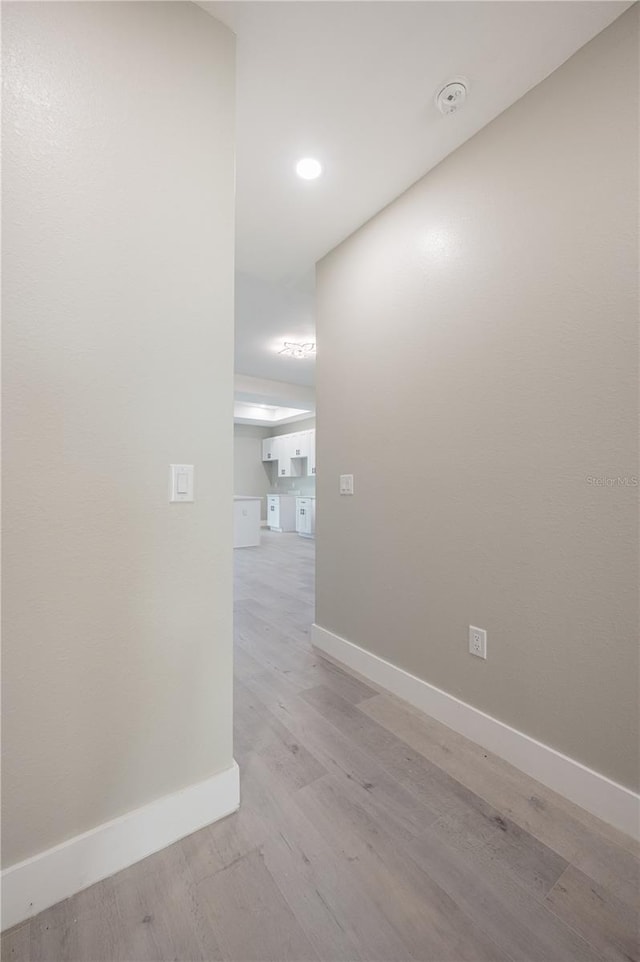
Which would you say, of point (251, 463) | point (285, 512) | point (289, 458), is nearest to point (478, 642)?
point (285, 512)

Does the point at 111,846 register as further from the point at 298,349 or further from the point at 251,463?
the point at 251,463

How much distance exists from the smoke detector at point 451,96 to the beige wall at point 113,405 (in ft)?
2.63

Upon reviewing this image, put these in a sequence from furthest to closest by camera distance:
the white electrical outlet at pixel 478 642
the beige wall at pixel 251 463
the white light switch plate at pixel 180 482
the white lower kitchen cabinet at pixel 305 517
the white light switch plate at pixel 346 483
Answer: the beige wall at pixel 251 463, the white lower kitchen cabinet at pixel 305 517, the white light switch plate at pixel 346 483, the white electrical outlet at pixel 478 642, the white light switch plate at pixel 180 482

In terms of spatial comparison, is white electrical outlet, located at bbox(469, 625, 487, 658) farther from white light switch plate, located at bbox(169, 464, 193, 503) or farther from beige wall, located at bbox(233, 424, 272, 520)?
beige wall, located at bbox(233, 424, 272, 520)

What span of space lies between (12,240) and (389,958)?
75.0 inches

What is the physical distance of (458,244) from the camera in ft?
5.71

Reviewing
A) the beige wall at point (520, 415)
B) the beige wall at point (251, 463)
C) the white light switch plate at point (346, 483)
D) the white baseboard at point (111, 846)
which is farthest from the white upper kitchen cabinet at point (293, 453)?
the white baseboard at point (111, 846)

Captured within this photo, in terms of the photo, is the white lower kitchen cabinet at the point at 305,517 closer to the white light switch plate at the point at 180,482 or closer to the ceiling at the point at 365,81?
the ceiling at the point at 365,81

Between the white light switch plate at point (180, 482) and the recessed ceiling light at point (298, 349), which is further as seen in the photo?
the recessed ceiling light at point (298, 349)

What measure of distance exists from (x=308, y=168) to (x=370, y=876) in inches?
108

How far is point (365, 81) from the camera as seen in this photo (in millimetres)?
1468

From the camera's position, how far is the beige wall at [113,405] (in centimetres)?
96

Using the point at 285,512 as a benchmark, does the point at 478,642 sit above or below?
below

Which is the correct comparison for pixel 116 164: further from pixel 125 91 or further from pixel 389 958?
pixel 389 958
